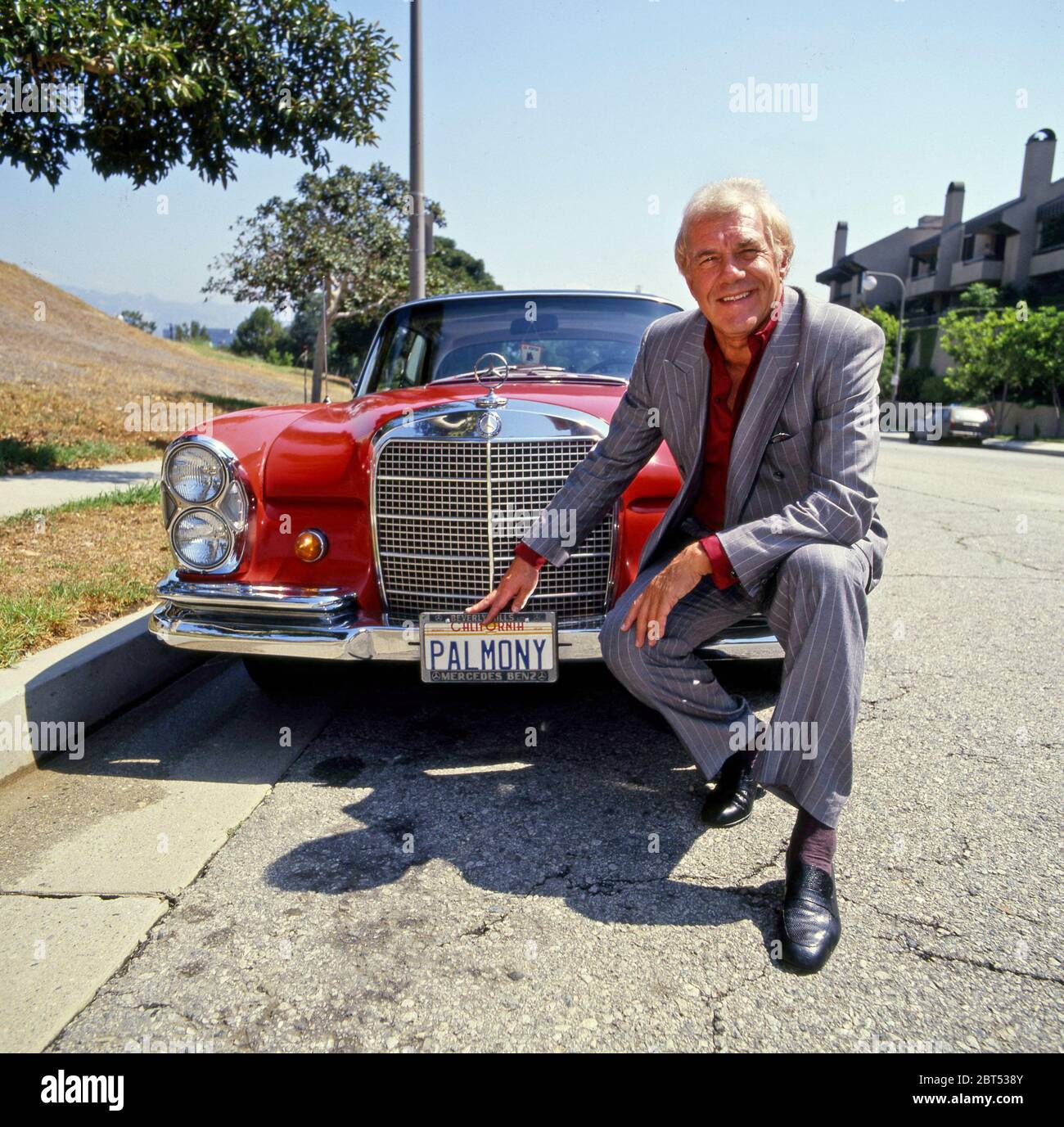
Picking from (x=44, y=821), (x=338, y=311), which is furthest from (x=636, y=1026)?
(x=338, y=311)

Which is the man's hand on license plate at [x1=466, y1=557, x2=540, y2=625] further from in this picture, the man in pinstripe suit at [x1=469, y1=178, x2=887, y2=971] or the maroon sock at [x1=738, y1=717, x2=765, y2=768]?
the maroon sock at [x1=738, y1=717, x2=765, y2=768]

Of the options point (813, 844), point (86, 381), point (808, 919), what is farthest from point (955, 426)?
point (808, 919)

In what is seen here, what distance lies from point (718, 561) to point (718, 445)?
453mm

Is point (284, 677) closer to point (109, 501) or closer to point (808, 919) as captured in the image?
point (808, 919)

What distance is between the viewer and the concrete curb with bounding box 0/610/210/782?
9.55ft

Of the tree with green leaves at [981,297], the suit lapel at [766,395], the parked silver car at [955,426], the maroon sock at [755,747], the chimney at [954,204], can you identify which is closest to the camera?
the suit lapel at [766,395]

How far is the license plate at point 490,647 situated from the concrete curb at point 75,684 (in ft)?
4.28

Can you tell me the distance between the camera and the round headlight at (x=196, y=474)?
295 cm

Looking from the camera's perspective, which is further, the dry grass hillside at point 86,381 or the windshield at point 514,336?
the dry grass hillside at point 86,381

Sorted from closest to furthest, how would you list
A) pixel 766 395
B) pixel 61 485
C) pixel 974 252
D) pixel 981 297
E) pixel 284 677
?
pixel 766 395, pixel 284 677, pixel 61 485, pixel 981 297, pixel 974 252

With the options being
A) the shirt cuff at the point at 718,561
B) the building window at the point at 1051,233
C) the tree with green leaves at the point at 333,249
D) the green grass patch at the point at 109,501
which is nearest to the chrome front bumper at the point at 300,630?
the shirt cuff at the point at 718,561

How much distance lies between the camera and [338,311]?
68.4 feet

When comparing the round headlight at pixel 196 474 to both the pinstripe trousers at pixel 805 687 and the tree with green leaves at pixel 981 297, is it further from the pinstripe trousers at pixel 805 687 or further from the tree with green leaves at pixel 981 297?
the tree with green leaves at pixel 981 297

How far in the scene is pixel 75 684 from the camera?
3.22m
